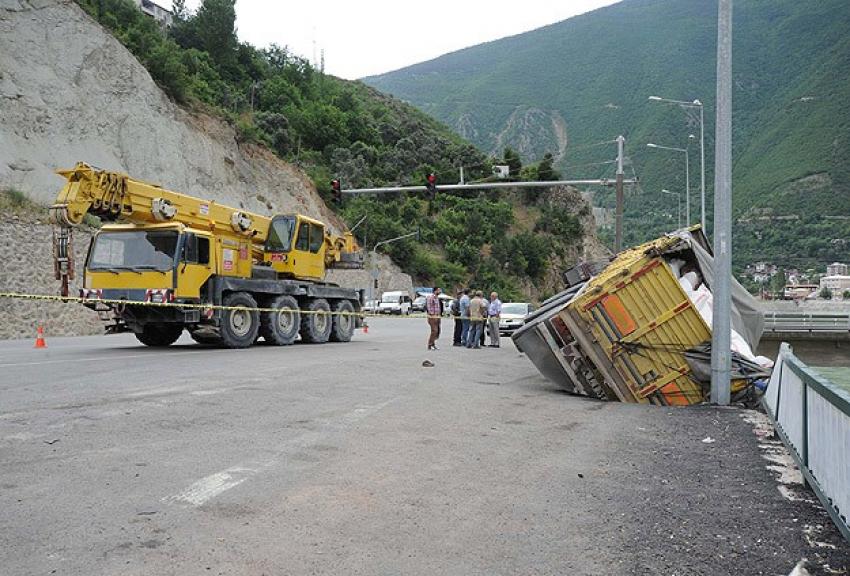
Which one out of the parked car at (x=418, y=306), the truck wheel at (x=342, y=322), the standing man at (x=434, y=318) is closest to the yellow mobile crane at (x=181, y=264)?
the truck wheel at (x=342, y=322)

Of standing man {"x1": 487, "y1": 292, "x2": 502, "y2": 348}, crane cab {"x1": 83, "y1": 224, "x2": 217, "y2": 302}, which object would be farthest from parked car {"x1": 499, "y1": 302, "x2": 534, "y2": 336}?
crane cab {"x1": 83, "y1": 224, "x2": 217, "y2": 302}

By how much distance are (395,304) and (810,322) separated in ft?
100

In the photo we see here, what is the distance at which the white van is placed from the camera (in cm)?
5138

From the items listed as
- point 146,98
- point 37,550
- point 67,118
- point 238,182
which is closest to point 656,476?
point 37,550

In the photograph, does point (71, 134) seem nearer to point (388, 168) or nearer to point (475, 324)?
point (475, 324)

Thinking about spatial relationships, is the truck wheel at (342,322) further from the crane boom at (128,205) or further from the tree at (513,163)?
the tree at (513,163)

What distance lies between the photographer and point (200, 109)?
141 feet

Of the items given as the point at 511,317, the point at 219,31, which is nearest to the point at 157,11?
the point at 219,31

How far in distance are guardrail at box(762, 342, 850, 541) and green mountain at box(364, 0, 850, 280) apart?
1036 inches

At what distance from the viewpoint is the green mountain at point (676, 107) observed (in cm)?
6544

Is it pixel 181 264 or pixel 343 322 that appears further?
pixel 343 322

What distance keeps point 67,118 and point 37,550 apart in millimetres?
33528

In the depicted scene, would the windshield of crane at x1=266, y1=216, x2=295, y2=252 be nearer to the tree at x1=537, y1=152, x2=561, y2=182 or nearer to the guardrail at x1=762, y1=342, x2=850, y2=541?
the guardrail at x1=762, y1=342, x2=850, y2=541

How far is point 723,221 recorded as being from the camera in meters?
11.0
